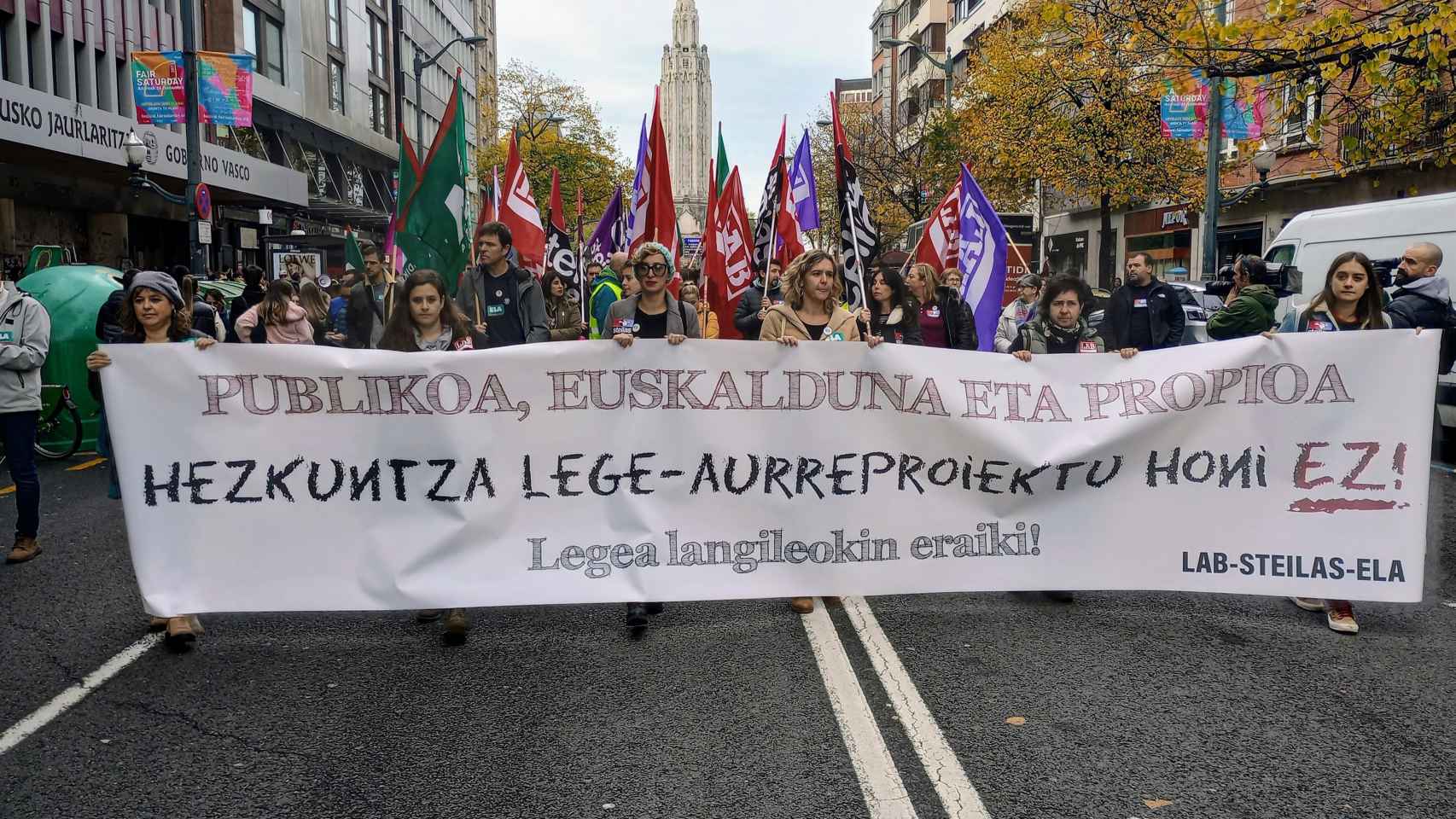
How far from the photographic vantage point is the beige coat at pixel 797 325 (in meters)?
6.08

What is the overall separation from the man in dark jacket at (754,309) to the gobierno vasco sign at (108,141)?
1468cm

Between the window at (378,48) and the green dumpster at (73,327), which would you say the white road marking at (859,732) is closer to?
the green dumpster at (73,327)

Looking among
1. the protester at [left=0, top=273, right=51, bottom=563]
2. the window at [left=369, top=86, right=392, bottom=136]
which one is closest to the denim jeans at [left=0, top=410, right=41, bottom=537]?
the protester at [left=0, top=273, right=51, bottom=563]

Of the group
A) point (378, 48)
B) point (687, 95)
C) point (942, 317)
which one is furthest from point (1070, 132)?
point (687, 95)

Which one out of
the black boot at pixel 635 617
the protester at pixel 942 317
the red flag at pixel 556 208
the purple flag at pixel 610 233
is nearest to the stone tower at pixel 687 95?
the purple flag at pixel 610 233

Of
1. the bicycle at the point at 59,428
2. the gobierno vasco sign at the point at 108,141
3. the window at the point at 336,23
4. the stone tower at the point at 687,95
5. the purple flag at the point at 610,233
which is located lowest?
the bicycle at the point at 59,428

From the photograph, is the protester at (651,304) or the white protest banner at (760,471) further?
the protester at (651,304)

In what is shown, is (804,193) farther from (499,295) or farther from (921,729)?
(921,729)

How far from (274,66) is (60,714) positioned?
3852cm

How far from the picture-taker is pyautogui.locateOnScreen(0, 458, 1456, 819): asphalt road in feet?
11.7

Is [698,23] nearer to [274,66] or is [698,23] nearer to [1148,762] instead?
[274,66]

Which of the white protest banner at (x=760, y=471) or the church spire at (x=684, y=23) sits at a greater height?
the church spire at (x=684, y=23)

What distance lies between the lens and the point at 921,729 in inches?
161

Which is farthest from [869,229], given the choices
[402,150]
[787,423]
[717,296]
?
[787,423]
